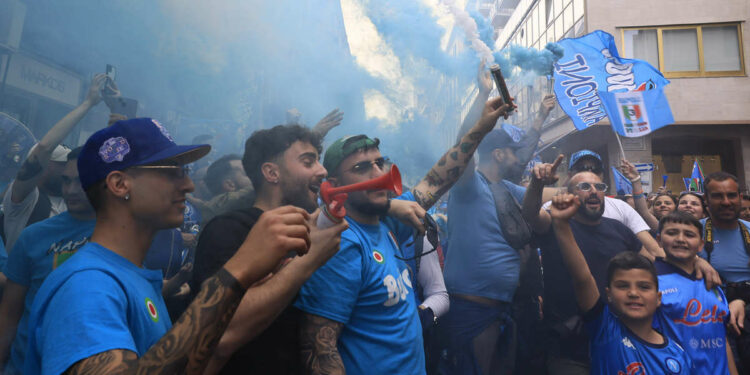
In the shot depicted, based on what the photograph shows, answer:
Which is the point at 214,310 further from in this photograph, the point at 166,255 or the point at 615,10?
the point at 615,10

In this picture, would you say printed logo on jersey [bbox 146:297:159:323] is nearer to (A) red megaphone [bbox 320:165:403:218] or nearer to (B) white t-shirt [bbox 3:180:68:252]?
(A) red megaphone [bbox 320:165:403:218]

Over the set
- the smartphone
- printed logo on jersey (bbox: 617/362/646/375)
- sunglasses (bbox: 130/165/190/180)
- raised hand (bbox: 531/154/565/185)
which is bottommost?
printed logo on jersey (bbox: 617/362/646/375)

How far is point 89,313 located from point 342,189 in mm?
782

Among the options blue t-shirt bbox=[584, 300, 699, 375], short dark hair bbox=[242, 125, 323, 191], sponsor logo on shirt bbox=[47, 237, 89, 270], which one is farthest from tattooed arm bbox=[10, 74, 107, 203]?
blue t-shirt bbox=[584, 300, 699, 375]

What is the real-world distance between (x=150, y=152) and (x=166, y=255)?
5.55ft

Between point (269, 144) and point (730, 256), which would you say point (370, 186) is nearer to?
point (269, 144)

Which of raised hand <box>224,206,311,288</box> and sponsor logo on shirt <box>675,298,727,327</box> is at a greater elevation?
raised hand <box>224,206,311,288</box>

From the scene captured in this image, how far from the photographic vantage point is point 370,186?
145cm

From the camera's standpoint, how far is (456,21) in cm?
626

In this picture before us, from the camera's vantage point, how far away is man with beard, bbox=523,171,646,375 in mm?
2855

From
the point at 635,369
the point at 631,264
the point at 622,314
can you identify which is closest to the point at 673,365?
the point at 635,369

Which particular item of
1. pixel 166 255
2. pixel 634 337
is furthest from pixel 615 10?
pixel 166 255

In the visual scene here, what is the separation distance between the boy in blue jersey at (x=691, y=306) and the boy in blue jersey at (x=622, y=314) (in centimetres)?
15

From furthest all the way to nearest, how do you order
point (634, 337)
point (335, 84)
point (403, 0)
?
point (335, 84) → point (403, 0) → point (634, 337)
